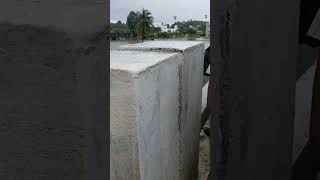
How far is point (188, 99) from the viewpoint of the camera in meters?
4.10

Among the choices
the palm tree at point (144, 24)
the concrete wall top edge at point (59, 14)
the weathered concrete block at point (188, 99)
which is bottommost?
the weathered concrete block at point (188, 99)

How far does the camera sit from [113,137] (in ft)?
7.27

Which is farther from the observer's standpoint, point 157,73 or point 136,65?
point 157,73

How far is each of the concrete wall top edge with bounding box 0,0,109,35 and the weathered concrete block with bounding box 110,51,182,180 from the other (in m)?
0.91

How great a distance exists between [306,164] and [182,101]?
4.71 ft

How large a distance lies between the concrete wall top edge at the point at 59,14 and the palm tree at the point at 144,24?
46.7 meters

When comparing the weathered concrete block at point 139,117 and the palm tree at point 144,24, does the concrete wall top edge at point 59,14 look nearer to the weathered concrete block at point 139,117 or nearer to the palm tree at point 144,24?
the weathered concrete block at point 139,117

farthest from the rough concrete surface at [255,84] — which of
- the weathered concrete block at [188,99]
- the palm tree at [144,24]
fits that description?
the palm tree at [144,24]

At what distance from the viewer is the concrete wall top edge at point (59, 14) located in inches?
46.6

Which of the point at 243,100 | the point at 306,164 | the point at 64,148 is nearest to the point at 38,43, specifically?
the point at 64,148

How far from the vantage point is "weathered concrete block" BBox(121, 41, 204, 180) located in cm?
371

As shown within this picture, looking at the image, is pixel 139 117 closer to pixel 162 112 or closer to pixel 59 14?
pixel 162 112

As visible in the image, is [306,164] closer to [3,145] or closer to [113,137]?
[113,137]

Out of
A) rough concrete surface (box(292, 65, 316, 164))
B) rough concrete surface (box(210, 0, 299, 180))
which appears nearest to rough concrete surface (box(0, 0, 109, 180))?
rough concrete surface (box(210, 0, 299, 180))
